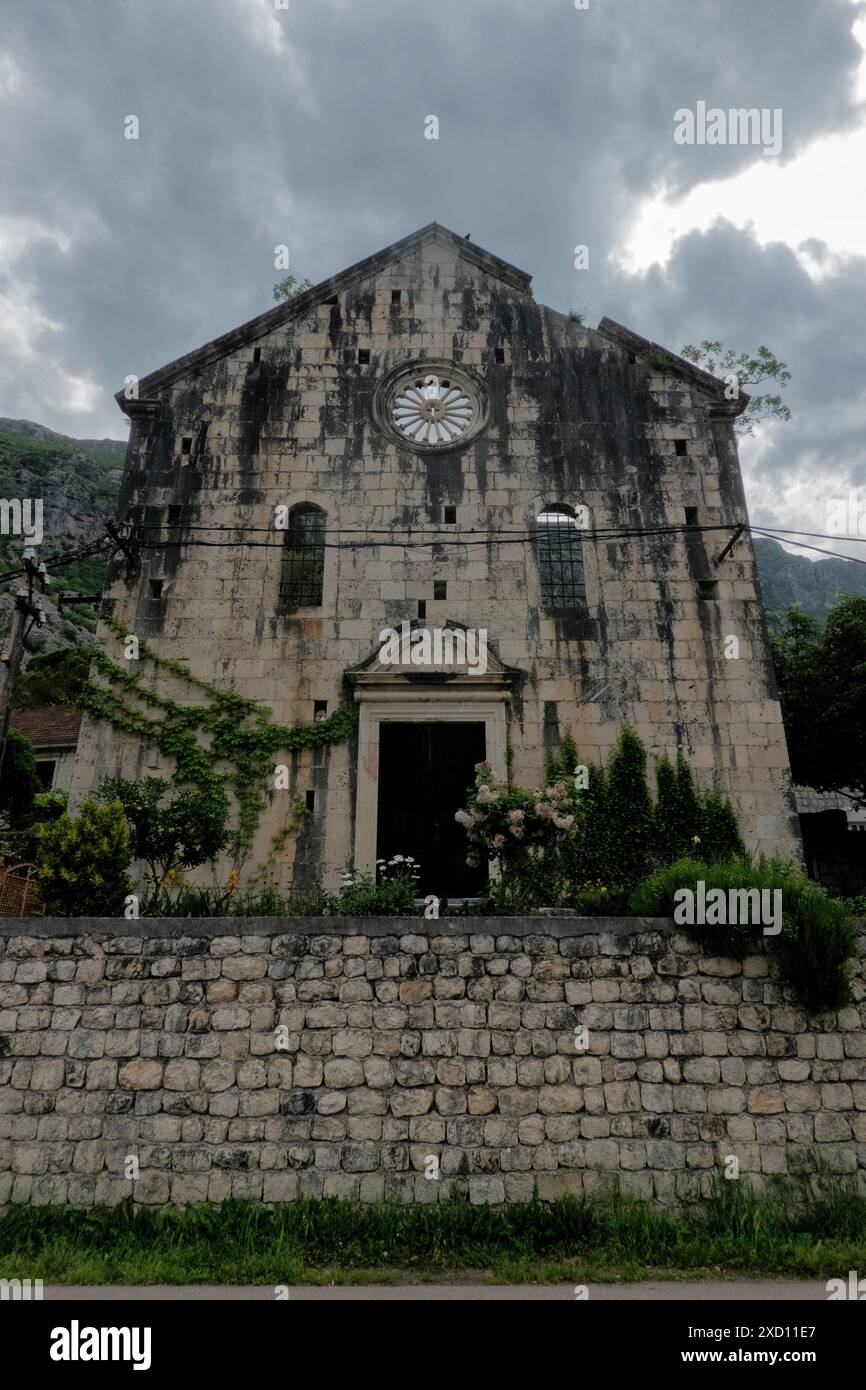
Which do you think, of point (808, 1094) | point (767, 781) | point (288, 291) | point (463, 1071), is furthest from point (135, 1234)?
point (288, 291)

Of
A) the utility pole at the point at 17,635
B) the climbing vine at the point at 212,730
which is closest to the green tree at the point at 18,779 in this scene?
the climbing vine at the point at 212,730

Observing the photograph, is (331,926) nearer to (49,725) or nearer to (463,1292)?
(463,1292)

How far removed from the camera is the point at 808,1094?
8094 millimetres

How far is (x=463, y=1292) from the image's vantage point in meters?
6.22

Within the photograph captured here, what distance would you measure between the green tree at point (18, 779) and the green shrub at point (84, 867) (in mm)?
8943

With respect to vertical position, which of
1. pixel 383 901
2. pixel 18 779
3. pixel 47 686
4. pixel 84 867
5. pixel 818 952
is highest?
pixel 47 686

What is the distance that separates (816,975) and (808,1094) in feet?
3.94

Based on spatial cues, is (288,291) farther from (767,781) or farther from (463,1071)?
(463,1071)

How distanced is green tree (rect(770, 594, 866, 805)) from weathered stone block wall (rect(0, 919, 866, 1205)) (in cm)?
1148

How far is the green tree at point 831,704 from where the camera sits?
18438 millimetres

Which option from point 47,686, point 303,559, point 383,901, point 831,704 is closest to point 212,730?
point 303,559

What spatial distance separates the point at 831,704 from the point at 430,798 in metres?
10.8

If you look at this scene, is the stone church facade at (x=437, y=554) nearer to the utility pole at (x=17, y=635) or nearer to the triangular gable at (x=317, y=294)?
the triangular gable at (x=317, y=294)

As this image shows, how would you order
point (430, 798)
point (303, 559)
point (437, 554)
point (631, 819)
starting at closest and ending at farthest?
point (631, 819) → point (430, 798) → point (437, 554) → point (303, 559)
